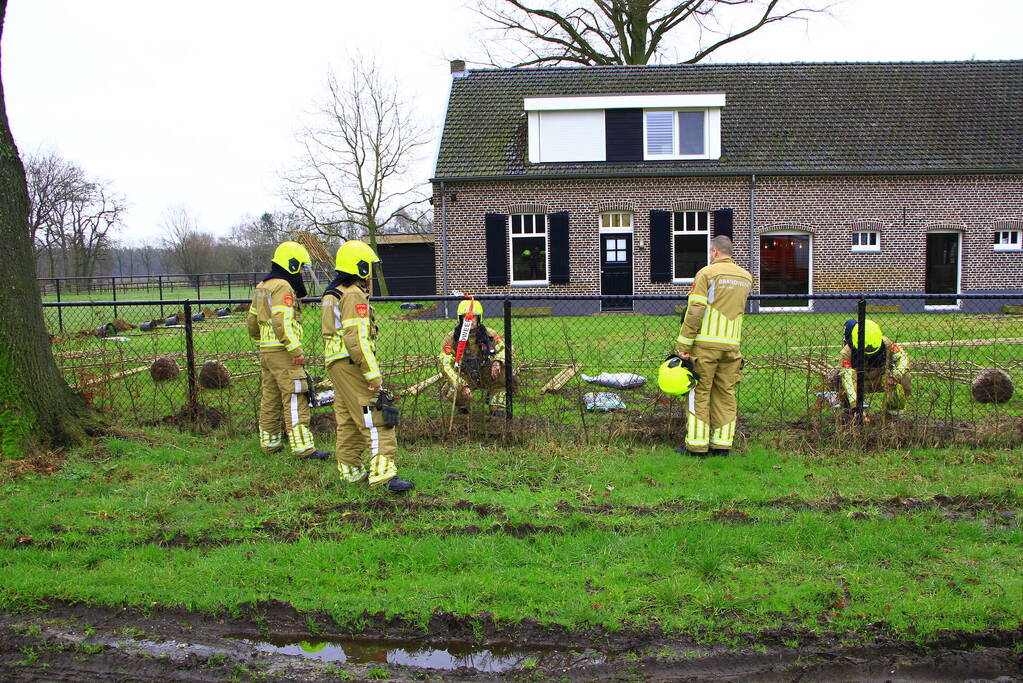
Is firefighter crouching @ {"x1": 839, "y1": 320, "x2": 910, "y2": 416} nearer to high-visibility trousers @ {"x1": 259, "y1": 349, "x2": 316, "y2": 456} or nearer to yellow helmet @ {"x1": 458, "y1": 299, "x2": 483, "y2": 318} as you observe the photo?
yellow helmet @ {"x1": 458, "y1": 299, "x2": 483, "y2": 318}

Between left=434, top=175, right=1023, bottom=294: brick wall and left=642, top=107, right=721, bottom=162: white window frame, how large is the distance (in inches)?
30.9

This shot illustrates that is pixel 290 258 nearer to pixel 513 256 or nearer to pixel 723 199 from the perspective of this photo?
pixel 513 256

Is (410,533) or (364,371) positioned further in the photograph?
(364,371)

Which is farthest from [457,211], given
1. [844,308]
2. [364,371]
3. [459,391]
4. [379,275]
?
[364,371]

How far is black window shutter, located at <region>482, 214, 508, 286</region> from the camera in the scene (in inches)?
820

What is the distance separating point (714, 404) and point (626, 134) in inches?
637

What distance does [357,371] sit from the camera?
5.55 metres

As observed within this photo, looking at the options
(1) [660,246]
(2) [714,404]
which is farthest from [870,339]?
(1) [660,246]

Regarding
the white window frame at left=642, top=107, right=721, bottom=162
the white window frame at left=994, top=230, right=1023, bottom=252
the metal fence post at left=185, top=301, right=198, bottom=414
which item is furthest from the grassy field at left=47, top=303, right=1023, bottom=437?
the white window frame at left=994, top=230, right=1023, bottom=252

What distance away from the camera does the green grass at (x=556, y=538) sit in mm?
3768

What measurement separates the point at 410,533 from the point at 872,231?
1980 centimetres

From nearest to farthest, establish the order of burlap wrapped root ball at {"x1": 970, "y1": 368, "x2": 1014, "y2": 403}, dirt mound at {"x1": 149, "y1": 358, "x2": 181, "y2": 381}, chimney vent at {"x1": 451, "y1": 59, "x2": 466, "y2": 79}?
burlap wrapped root ball at {"x1": 970, "y1": 368, "x2": 1014, "y2": 403}, dirt mound at {"x1": 149, "y1": 358, "x2": 181, "y2": 381}, chimney vent at {"x1": 451, "y1": 59, "x2": 466, "y2": 79}

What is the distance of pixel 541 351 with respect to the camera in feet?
35.0

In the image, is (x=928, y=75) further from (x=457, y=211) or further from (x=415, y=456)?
(x=415, y=456)
